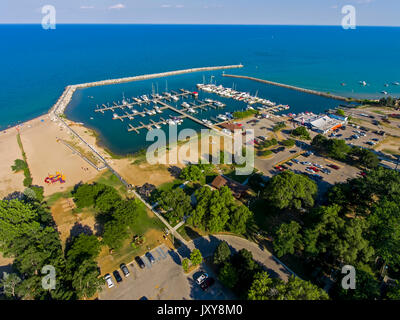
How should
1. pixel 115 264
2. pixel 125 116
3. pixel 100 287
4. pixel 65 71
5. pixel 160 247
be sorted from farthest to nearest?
pixel 65 71 → pixel 125 116 → pixel 160 247 → pixel 115 264 → pixel 100 287

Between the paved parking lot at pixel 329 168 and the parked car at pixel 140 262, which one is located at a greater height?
the paved parking lot at pixel 329 168

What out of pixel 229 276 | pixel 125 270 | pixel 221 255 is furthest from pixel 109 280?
pixel 229 276

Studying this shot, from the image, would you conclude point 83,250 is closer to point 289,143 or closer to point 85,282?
point 85,282

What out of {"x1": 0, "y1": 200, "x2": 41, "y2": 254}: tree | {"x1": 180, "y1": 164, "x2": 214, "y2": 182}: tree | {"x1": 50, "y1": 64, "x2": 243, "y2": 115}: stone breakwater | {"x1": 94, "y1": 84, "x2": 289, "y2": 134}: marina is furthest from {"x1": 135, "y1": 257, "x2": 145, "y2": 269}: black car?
{"x1": 50, "y1": 64, "x2": 243, "y2": 115}: stone breakwater

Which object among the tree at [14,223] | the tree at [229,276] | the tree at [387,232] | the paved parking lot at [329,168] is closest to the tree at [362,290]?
the tree at [387,232]

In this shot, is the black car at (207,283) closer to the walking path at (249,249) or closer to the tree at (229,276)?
the tree at (229,276)
